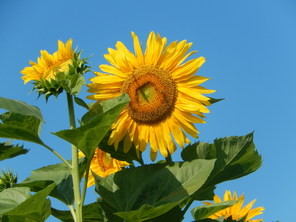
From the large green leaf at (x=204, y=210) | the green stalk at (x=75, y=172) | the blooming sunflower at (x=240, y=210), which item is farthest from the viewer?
the blooming sunflower at (x=240, y=210)

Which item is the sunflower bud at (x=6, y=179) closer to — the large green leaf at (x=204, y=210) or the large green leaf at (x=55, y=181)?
the large green leaf at (x=55, y=181)

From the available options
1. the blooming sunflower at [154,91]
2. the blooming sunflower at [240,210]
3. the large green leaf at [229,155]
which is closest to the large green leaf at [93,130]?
the blooming sunflower at [154,91]

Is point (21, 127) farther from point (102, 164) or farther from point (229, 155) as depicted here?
point (229, 155)

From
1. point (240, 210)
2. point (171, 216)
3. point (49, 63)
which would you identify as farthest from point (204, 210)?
point (240, 210)

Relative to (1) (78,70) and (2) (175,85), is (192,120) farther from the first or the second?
(1) (78,70)

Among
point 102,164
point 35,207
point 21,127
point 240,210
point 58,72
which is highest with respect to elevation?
point 58,72

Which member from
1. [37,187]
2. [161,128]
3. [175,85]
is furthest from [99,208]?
[175,85]
